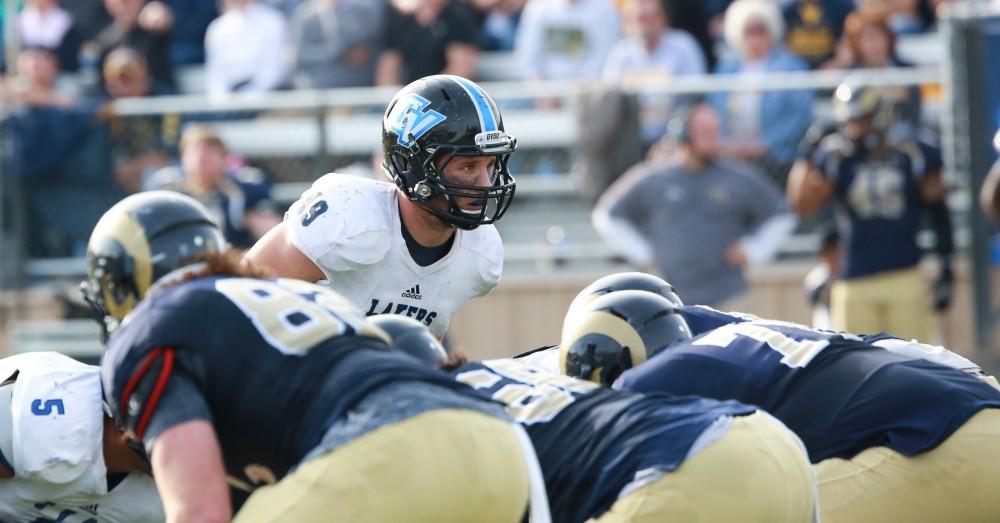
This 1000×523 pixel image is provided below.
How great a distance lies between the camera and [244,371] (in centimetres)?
391

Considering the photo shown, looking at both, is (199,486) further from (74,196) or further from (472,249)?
(74,196)

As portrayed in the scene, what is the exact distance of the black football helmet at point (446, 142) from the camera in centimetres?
565

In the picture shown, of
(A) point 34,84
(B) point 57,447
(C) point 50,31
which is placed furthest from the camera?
(C) point 50,31

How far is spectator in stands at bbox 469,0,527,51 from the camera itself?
39.8ft

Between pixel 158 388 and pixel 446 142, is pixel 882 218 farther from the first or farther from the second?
pixel 158 388

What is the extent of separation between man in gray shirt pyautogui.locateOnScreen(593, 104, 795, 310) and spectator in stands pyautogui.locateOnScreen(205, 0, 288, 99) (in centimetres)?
291

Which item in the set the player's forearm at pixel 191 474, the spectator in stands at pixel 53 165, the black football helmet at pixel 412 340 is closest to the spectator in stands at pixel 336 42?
the spectator in stands at pixel 53 165

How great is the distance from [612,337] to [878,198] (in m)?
5.69

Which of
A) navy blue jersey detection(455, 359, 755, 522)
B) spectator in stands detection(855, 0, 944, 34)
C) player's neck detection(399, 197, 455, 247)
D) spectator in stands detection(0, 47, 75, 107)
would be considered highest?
spectator in stands detection(0, 47, 75, 107)

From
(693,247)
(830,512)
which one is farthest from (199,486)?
(693,247)

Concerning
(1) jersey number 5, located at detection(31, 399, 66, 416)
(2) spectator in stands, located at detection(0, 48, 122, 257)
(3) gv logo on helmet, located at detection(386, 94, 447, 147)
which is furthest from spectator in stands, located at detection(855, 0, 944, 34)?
(1) jersey number 5, located at detection(31, 399, 66, 416)

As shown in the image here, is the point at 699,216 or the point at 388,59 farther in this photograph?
the point at 388,59

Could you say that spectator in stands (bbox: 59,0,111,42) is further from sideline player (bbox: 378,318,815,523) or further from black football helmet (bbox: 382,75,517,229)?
sideline player (bbox: 378,318,815,523)

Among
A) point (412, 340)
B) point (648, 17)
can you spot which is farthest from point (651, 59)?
point (412, 340)
